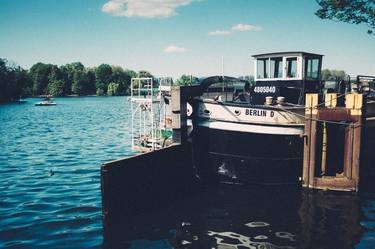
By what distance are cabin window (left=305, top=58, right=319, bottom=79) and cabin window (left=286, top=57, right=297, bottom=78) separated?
1.96 feet

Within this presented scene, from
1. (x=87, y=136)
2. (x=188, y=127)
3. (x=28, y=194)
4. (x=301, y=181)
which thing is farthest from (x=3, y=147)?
(x=301, y=181)

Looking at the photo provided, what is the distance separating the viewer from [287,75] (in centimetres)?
1570

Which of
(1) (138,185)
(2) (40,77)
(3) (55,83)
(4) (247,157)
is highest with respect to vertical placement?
(2) (40,77)

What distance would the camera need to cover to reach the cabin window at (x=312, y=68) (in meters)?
15.7

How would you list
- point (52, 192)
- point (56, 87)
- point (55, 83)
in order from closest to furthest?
point (52, 192)
point (55, 83)
point (56, 87)

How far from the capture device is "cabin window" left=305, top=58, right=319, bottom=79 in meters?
15.7

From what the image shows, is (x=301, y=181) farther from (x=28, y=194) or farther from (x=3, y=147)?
(x=3, y=147)

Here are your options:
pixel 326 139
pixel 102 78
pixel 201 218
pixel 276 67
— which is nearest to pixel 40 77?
pixel 102 78

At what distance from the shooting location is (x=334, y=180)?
12.9m

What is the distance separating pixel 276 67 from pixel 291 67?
72 cm

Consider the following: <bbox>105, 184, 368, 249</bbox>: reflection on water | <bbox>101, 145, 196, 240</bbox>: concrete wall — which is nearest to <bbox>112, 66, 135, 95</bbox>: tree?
<bbox>101, 145, 196, 240</bbox>: concrete wall

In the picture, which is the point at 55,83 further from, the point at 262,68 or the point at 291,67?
the point at 291,67

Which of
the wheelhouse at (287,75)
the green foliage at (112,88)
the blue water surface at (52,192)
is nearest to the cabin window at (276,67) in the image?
the wheelhouse at (287,75)

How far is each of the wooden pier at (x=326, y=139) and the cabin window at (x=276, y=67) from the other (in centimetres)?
333
